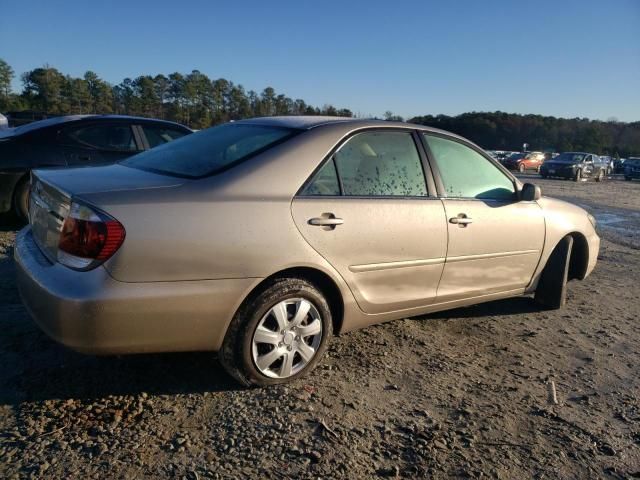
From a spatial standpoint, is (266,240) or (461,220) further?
(461,220)

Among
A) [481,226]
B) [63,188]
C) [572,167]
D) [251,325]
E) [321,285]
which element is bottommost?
[572,167]

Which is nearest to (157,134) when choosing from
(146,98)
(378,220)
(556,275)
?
(378,220)

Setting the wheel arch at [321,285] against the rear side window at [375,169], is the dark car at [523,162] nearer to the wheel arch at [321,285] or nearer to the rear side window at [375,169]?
the rear side window at [375,169]

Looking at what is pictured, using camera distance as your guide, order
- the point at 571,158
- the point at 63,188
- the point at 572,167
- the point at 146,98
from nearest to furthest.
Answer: the point at 63,188
the point at 572,167
the point at 571,158
the point at 146,98

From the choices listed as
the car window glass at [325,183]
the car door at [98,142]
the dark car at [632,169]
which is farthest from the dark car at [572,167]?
the car window glass at [325,183]

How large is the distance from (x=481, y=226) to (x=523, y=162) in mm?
39006

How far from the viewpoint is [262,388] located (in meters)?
2.88

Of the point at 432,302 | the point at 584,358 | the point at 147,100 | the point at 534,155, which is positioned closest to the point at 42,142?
the point at 432,302

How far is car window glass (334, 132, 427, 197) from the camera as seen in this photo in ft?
10.5

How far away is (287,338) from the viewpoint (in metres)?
2.87

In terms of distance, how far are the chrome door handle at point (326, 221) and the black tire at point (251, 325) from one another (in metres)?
0.33

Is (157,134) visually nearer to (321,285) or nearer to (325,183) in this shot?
(325,183)

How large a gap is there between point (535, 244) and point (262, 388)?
261 centimetres

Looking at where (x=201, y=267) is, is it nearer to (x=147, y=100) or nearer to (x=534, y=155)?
(x=534, y=155)
